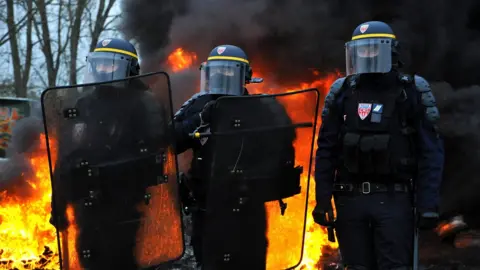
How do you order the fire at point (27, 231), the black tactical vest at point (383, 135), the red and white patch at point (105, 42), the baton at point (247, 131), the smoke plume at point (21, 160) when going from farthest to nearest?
the smoke plume at point (21, 160) → the fire at point (27, 231) → the red and white patch at point (105, 42) → the black tactical vest at point (383, 135) → the baton at point (247, 131)

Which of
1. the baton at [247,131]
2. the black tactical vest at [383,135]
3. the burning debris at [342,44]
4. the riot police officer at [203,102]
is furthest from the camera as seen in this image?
the burning debris at [342,44]

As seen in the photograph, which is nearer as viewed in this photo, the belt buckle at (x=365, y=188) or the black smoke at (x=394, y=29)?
the belt buckle at (x=365, y=188)

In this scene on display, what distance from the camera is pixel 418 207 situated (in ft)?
10.8

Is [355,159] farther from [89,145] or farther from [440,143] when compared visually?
[89,145]

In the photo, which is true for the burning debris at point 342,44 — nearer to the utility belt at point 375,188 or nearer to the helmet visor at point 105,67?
the utility belt at point 375,188

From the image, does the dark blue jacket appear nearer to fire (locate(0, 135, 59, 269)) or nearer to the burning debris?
the burning debris

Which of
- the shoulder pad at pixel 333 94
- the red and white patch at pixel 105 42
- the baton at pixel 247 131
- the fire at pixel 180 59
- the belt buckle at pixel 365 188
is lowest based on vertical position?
the belt buckle at pixel 365 188

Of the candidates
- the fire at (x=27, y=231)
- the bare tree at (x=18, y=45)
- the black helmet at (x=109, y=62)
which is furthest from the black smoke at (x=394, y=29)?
the bare tree at (x=18, y=45)

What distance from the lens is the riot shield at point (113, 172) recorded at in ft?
9.95

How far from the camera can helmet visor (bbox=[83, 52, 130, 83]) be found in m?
3.59

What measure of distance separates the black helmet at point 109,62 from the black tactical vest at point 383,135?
1.57 metres

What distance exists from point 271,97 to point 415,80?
3.00 feet

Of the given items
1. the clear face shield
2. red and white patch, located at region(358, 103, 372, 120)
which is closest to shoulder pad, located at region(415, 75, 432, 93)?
the clear face shield

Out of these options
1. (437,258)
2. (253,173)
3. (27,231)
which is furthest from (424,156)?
(27,231)
